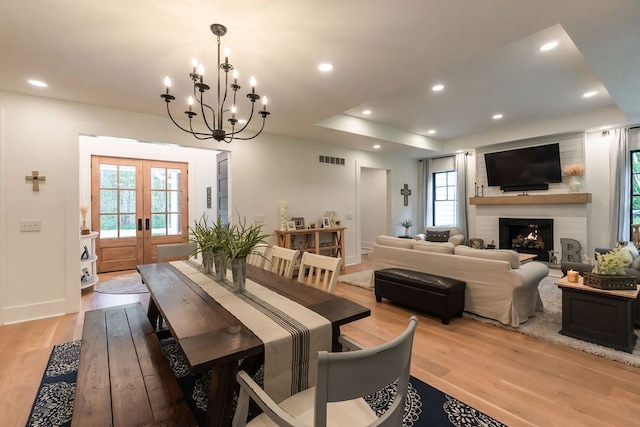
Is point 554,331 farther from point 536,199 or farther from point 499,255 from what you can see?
point 536,199

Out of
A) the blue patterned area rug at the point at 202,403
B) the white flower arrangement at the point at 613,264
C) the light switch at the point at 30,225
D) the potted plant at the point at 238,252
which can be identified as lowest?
the blue patterned area rug at the point at 202,403

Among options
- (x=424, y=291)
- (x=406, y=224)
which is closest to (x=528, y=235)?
(x=406, y=224)

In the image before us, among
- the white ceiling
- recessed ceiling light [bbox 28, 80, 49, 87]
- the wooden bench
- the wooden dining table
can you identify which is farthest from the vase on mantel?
recessed ceiling light [bbox 28, 80, 49, 87]

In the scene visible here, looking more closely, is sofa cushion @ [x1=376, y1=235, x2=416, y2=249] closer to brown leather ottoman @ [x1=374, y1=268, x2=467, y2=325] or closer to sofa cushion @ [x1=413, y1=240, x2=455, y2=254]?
sofa cushion @ [x1=413, y1=240, x2=455, y2=254]

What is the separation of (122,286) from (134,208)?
191 centimetres

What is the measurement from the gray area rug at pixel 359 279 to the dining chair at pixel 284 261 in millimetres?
2269

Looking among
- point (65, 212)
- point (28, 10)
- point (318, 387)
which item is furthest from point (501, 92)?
point (65, 212)

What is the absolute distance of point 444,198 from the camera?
792 cm

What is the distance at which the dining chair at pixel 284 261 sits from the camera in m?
2.57

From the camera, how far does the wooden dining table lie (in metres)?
1.23

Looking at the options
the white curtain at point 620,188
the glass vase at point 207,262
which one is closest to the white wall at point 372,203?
the white curtain at point 620,188

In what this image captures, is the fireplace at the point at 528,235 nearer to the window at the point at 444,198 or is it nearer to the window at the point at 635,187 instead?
the window at the point at 635,187

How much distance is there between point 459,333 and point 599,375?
3.44 feet

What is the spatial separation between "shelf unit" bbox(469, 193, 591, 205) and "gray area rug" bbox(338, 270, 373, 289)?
10.4ft
